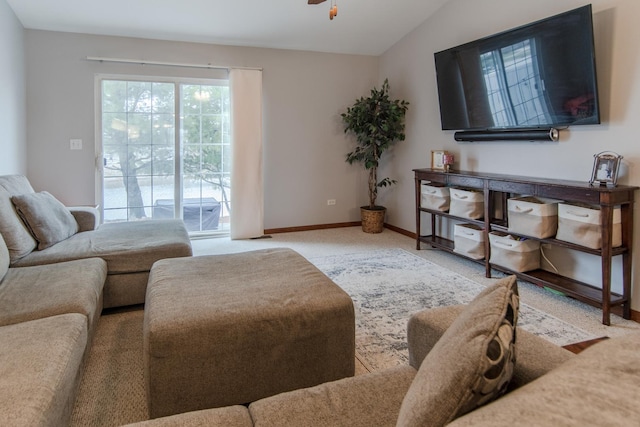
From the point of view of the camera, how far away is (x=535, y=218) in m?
3.28

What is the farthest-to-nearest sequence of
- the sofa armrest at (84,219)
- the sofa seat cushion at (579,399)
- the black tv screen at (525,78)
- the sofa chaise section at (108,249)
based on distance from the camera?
the sofa armrest at (84,219), the black tv screen at (525,78), the sofa chaise section at (108,249), the sofa seat cushion at (579,399)

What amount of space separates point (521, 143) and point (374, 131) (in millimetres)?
1954

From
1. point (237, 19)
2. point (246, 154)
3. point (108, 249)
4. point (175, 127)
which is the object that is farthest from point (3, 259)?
point (237, 19)

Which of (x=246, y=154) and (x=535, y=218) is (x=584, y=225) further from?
(x=246, y=154)

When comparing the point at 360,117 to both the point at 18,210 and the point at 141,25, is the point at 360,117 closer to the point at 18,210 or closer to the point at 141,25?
the point at 141,25

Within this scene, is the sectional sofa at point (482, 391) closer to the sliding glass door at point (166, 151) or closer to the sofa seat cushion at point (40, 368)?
the sofa seat cushion at point (40, 368)

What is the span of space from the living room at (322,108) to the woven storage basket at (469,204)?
40cm

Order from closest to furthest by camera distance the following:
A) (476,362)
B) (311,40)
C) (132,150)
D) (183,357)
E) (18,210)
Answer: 1. (476,362)
2. (183,357)
3. (18,210)
4. (132,150)
5. (311,40)

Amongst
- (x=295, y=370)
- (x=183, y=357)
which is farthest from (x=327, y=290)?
(x=183, y=357)

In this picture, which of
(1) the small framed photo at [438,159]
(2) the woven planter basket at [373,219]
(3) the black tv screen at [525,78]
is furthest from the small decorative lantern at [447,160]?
(2) the woven planter basket at [373,219]

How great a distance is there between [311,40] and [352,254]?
2.69 metres

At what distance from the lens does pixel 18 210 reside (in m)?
2.93

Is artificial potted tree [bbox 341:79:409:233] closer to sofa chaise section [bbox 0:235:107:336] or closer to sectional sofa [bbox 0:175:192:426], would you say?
sectional sofa [bbox 0:175:192:426]

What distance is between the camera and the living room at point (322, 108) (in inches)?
122
